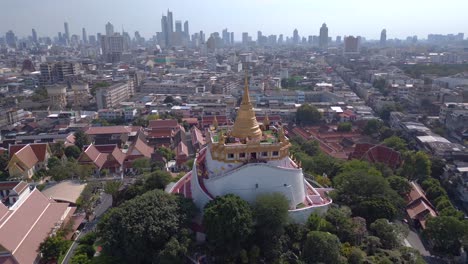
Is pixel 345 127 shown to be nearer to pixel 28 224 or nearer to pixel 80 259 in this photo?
pixel 80 259

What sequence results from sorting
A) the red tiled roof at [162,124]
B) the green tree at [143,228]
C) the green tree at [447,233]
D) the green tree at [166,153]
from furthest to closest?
the red tiled roof at [162,124], the green tree at [166,153], the green tree at [447,233], the green tree at [143,228]

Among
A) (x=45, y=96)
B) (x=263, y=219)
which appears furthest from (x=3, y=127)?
(x=263, y=219)

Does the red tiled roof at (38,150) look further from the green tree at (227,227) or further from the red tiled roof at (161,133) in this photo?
the green tree at (227,227)

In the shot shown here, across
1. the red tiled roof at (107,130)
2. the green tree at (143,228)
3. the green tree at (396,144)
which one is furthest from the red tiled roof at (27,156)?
the green tree at (396,144)

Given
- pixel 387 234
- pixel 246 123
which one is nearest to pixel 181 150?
pixel 246 123

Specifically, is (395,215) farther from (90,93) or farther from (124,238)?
(90,93)

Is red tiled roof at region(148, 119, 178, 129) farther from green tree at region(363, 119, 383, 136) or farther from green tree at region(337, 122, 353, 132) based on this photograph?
green tree at region(363, 119, 383, 136)
